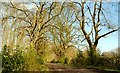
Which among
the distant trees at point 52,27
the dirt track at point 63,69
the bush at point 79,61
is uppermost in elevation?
the distant trees at point 52,27

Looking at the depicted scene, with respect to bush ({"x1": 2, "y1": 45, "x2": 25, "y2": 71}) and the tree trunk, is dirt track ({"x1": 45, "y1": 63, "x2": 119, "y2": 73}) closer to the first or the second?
the tree trunk

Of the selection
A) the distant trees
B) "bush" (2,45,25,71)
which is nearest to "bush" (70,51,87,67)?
the distant trees

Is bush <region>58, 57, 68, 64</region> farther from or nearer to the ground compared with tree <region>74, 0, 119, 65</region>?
nearer to the ground

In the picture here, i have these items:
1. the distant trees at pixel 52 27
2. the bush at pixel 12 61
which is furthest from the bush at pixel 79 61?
the bush at pixel 12 61

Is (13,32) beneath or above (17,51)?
above

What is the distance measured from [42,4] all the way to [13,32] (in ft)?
1.76

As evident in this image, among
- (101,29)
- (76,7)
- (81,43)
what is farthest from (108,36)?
(76,7)

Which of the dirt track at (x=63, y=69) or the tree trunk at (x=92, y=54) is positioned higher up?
the tree trunk at (x=92, y=54)

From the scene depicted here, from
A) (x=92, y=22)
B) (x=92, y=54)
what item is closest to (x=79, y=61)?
(x=92, y=54)

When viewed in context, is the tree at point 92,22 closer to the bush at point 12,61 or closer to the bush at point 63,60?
the bush at point 63,60

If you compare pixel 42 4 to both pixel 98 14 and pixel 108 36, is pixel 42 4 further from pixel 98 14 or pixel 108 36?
pixel 108 36

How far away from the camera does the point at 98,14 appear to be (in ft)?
10.8

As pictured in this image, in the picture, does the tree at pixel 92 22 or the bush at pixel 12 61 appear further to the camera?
the tree at pixel 92 22

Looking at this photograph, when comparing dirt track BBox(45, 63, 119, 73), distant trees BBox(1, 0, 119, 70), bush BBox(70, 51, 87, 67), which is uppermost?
distant trees BBox(1, 0, 119, 70)
